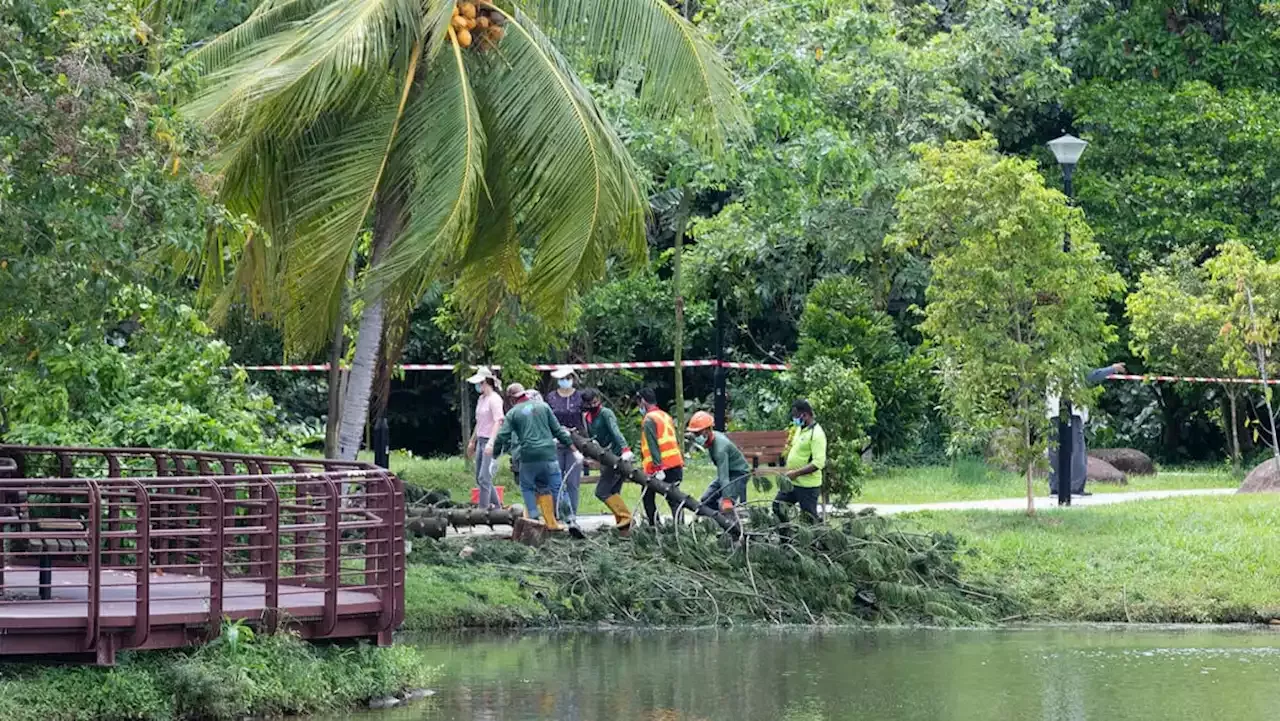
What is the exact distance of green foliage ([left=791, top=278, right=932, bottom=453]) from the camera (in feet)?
101

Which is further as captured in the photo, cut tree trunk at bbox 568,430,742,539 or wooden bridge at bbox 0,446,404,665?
cut tree trunk at bbox 568,430,742,539

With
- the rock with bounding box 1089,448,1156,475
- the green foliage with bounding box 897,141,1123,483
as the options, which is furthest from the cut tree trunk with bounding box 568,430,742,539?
the rock with bounding box 1089,448,1156,475

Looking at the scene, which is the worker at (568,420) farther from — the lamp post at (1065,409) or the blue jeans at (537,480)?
the lamp post at (1065,409)

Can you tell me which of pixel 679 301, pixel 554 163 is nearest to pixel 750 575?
pixel 554 163

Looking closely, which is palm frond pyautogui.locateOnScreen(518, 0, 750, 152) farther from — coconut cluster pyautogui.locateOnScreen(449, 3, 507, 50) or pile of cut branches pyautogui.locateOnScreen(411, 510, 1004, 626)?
pile of cut branches pyautogui.locateOnScreen(411, 510, 1004, 626)

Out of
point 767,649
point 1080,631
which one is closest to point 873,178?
point 1080,631

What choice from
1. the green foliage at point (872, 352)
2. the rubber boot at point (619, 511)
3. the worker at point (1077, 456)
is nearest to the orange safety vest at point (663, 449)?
the rubber boot at point (619, 511)

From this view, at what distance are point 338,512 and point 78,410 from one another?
579 cm

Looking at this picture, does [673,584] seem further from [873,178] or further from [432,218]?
[873,178]

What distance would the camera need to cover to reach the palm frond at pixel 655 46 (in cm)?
1886

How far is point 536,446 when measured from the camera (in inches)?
819

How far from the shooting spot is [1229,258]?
2852cm

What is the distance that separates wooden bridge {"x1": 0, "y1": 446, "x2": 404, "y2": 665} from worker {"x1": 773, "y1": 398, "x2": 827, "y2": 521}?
6.12 meters

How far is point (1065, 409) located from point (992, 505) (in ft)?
5.51
